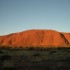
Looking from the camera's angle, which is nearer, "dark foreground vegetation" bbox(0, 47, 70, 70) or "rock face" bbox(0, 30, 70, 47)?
"dark foreground vegetation" bbox(0, 47, 70, 70)

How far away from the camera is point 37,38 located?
11762 cm

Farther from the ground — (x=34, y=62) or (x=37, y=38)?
(x=37, y=38)

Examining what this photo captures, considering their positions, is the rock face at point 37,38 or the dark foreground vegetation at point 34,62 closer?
the dark foreground vegetation at point 34,62

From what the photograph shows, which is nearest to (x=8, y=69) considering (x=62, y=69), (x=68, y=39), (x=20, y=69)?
(x=20, y=69)

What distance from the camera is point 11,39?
4596 inches

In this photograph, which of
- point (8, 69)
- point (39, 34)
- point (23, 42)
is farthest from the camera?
point (39, 34)

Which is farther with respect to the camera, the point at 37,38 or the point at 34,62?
the point at 37,38

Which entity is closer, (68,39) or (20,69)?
(20,69)

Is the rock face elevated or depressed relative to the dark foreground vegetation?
elevated

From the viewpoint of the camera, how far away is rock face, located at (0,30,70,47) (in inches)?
4439

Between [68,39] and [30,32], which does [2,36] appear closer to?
[30,32]

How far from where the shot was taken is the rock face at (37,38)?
11274 centimetres

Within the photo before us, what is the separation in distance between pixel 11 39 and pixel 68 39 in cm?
3230

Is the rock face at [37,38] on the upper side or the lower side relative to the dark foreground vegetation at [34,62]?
upper
